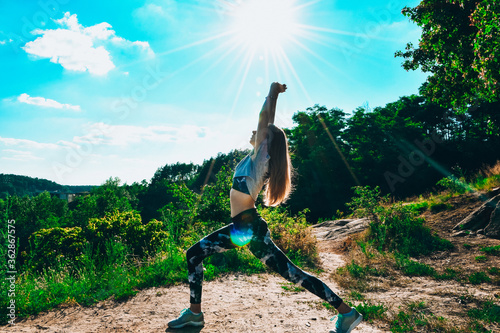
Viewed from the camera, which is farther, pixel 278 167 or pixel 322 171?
pixel 322 171

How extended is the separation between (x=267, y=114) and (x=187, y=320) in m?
2.15

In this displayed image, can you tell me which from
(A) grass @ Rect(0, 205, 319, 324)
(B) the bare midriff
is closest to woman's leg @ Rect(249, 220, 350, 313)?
(B) the bare midriff

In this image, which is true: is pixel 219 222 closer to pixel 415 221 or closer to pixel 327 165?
pixel 415 221

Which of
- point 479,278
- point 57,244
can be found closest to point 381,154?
point 479,278

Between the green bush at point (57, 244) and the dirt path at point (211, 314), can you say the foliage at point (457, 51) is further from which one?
the green bush at point (57, 244)

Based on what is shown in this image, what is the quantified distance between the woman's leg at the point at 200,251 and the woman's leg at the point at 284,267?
0.85ft

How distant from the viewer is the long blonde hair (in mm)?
2555

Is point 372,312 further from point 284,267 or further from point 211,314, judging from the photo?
point 211,314

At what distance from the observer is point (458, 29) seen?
9445 mm

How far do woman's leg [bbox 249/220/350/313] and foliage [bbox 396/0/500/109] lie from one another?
7.23 metres

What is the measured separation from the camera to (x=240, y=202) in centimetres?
255

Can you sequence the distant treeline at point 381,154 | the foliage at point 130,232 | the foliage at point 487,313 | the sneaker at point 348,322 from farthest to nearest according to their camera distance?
the distant treeline at point 381,154 < the foliage at point 130,232 < the foliage at point 487,313 < the sneaker at point 348,322

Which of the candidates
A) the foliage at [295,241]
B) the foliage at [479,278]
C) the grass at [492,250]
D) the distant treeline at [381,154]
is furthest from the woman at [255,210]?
the distant treeline at [381,154]

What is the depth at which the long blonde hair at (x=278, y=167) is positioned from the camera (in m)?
2.56
